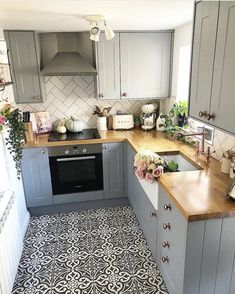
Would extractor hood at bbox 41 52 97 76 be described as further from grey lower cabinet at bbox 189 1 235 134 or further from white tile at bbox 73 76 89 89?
grey lower cabinet at bbox 189 1 235 134

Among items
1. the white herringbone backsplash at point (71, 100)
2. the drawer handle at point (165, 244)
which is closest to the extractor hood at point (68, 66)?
the white herringbone backsplash at point (71, 100)

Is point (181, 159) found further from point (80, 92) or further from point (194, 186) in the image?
point (80, 92)

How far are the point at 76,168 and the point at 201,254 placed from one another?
1.80 metres

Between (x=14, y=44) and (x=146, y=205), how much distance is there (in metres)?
2.20

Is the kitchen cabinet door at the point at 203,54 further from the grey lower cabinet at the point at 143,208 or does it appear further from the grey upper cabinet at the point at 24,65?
the grey upper cabinet at the point at 24,65

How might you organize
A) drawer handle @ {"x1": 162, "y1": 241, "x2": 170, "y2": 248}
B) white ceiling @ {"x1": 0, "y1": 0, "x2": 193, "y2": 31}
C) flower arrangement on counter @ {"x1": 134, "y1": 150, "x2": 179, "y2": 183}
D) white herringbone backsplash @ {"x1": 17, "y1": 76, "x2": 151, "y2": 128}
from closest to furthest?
white ceiling @ {"x1": 0, "y1": 0, "x2": 193, "y2": 31} → drawer handle @ {"x1": 162, "y1": 241, "x2": 170, "y2": 248} → flower arrangement on counter @ {"x1": 134, "y1": 150, "x2": 179, "y2": 183} → white herringbone backsplash @ {"x1": 17, "y1": 76, "x2": 151, "y2": 128}

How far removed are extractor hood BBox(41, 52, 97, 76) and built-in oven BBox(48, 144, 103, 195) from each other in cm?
83

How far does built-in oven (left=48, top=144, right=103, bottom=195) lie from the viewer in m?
2.81

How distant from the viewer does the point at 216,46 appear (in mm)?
1448

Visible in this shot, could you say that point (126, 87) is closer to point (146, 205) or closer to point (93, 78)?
point (93, 78)

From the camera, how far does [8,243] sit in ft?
6.04

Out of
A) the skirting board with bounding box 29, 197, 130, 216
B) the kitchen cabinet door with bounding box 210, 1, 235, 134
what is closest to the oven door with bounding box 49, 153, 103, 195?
the skirting board with bounding box 29, 197, 130, 216

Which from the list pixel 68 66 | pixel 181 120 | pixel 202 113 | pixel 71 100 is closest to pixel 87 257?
pixel 202 113

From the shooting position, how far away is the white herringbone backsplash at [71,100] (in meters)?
3.15
